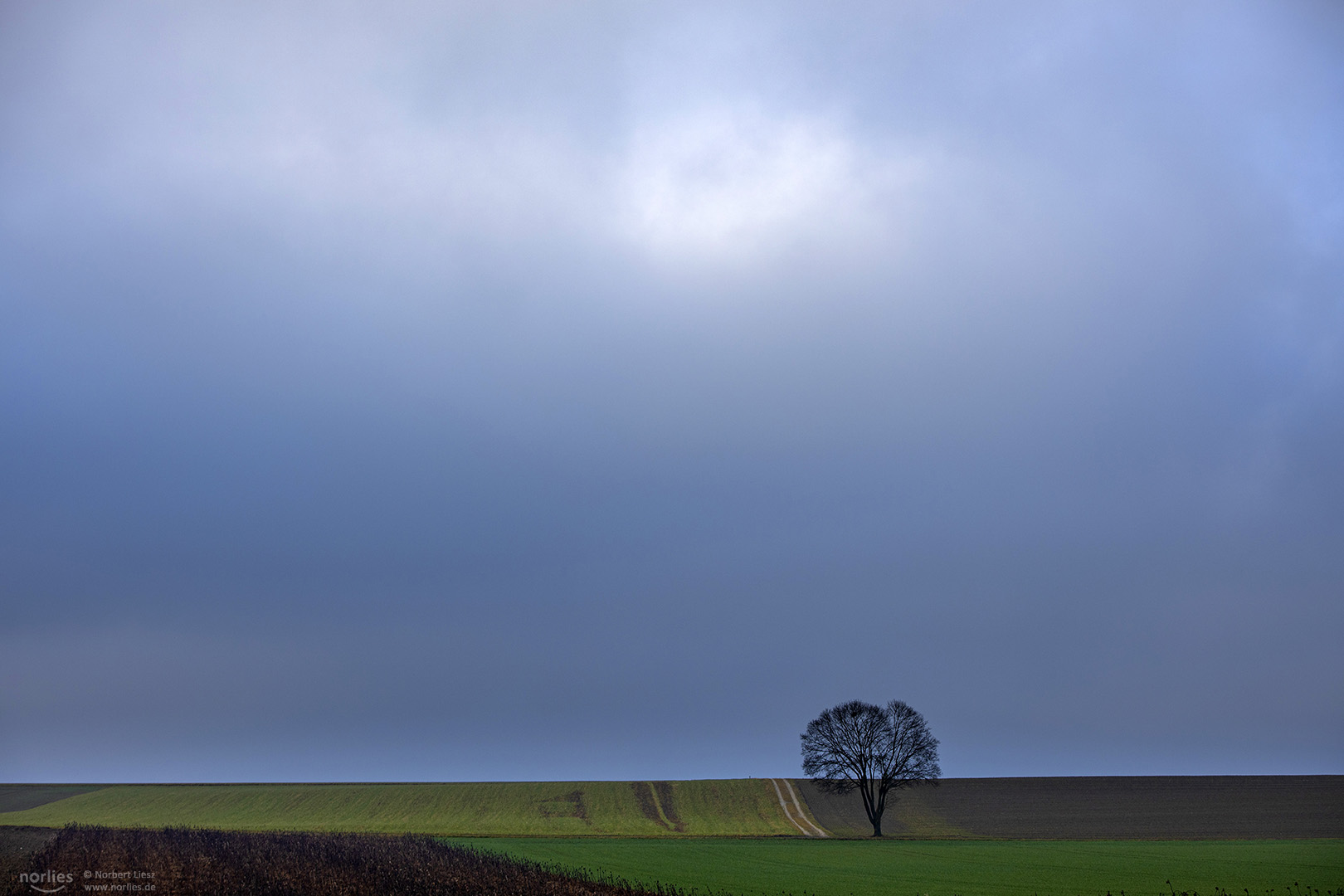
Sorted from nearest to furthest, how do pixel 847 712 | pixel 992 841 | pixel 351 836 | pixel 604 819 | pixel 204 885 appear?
1. pixel 204 885
2. pixel 351 836
3. pixel 992 841
4. pixel 847 712
5. pixel 604 819

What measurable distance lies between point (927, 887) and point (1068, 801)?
58987mm

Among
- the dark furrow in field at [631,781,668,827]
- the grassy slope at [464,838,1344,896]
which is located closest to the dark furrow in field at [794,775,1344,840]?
the grassy slope at [464,838,1344,896]

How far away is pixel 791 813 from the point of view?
69.2 meters

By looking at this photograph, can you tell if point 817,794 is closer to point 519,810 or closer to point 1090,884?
point 519,810

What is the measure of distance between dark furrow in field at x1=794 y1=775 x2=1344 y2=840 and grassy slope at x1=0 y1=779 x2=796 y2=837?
9.03 metres

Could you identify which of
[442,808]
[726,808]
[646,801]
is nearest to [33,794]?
[442,808]

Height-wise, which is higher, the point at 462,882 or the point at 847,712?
the point at 847,712

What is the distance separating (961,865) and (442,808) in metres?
53.0

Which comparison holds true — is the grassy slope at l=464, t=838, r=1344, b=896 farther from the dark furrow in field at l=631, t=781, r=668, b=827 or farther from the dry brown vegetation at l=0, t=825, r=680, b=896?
the dark furrow in field at l=631, t=781, r=668, b=827

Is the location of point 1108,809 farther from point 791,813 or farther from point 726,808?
point 726,808

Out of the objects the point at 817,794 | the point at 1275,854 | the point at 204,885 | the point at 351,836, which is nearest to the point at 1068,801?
the point at 817,794

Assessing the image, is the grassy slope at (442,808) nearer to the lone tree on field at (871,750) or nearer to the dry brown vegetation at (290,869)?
the lone tree on field at (871,750)

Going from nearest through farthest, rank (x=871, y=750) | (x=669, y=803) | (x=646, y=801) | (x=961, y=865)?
1. (x=961, y=865)
2. (x=871, y=750)
3. (x=669, y=803)
4. (x=646, y=801)

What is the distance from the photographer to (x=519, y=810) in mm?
71188
